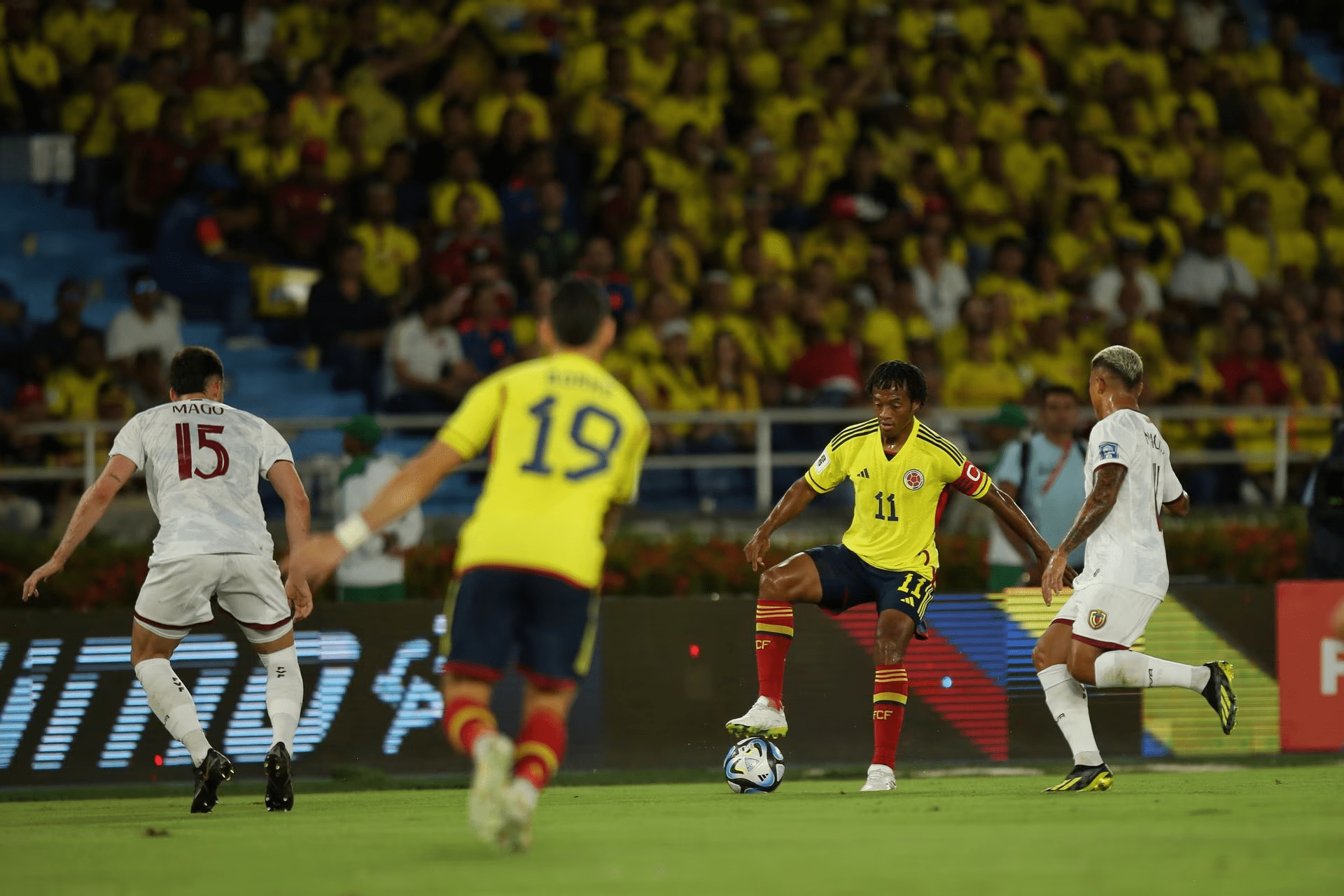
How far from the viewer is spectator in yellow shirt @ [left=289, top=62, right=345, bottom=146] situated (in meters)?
16.9

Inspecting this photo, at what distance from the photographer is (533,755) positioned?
20.4ft

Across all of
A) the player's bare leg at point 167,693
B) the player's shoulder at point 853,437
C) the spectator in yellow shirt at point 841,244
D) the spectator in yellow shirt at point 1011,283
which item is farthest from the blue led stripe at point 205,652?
the spectator in yellow shirt at point 1011,283

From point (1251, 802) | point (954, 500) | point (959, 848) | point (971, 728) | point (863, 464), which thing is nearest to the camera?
point (959, 848)

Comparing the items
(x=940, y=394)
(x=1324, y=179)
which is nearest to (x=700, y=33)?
(x=940, y=394)

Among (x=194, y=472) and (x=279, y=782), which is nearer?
(x=279, y=782)

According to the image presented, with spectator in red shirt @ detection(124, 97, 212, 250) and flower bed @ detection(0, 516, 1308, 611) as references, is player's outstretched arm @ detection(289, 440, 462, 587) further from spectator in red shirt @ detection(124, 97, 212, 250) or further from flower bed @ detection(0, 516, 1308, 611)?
spectator in red shirt @ detection(124, 97, 212, 250)

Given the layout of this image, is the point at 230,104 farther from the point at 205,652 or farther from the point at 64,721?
the point at 64,721

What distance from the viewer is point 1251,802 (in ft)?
26.1

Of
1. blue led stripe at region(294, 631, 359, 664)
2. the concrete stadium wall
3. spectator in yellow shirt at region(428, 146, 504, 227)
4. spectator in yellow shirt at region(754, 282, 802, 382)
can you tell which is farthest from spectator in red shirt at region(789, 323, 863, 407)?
blue led stripe at region(294, 631, 359, 664)

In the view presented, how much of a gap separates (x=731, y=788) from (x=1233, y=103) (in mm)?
13385

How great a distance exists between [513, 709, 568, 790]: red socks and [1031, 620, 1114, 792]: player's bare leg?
3.87 m

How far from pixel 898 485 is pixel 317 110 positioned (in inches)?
356

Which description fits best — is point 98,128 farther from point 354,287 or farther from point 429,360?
point 429,360

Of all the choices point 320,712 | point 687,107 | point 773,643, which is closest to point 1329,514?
point 773,643
